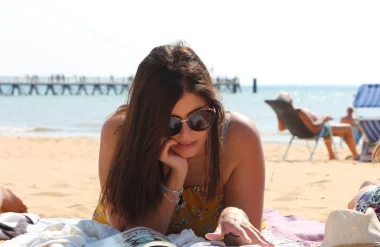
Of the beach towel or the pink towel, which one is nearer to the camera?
the beach towel

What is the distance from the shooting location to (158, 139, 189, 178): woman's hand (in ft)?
7.78

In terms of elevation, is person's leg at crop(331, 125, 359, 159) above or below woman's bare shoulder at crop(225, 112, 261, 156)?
below

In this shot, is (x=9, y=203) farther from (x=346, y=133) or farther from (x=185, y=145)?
(x=346, y=133)

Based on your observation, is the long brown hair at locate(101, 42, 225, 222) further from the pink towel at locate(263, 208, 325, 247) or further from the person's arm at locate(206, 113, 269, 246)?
the pink towel at locate(263, 208, 325, 247)

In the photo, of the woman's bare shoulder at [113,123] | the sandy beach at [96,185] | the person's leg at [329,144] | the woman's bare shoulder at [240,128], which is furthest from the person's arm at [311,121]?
the woman's bare shoulder at [113,123]

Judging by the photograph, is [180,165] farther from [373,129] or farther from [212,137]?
[373,129]

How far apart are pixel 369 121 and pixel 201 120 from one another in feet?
21.5

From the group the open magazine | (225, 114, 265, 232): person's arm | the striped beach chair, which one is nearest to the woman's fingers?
the open magazine

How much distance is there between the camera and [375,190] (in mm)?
2408

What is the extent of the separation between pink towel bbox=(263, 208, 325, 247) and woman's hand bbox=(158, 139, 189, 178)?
796mm

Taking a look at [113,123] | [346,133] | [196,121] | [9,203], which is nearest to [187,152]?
[196,121]

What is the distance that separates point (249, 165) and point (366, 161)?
6313 millimetres

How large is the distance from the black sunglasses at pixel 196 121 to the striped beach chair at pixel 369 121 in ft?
20.7

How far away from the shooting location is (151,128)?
2318mm
